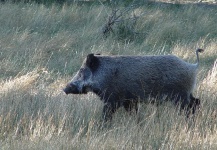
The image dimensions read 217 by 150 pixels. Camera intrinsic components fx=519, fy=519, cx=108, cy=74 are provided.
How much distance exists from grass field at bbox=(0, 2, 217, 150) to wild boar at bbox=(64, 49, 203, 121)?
16cm

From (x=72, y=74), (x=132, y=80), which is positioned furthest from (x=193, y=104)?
(x=72, y=74)

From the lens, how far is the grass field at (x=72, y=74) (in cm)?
540

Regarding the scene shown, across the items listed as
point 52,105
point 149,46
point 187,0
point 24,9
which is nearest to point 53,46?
point 149,46

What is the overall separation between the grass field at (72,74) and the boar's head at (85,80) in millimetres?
209

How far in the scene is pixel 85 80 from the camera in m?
6.26

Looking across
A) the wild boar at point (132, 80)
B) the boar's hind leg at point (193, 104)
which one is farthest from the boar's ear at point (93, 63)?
the boar's hind leg at point (193, 104)

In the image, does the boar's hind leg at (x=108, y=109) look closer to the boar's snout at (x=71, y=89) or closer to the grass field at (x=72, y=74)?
the grass field at (x=72, y=74)

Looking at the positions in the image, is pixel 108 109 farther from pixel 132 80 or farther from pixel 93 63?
pixel 93 63

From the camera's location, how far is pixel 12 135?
5.46 meters

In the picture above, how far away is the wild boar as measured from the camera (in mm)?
6188

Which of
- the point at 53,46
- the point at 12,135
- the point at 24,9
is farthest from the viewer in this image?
the point at 24,9

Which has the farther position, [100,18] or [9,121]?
[100,18]

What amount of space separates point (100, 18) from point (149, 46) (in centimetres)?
258

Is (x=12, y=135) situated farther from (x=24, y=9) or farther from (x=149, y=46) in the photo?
(x=24, y=9)
